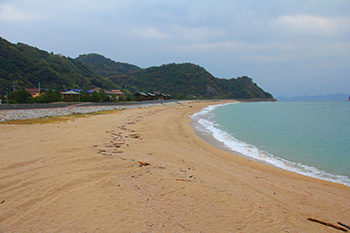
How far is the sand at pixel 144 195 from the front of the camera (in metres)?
→ 2.97

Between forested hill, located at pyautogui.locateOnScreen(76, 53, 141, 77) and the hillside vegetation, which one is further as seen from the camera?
forested hill, located at pyautogui.locateOnScreen(76, 53, 141, 77)

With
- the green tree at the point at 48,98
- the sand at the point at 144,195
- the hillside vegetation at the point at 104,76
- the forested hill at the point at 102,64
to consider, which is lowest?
the sand at the point at 144,195

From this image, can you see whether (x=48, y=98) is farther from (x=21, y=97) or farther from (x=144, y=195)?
(x=144, y=195)

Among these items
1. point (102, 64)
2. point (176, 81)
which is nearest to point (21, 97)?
point (176, 81)

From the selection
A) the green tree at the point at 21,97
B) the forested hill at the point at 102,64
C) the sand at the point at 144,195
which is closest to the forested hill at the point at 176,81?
the forested hill at the point at 102,64

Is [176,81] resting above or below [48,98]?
above

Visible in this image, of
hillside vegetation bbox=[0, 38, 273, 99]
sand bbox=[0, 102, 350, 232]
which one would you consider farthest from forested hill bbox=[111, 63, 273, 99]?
sand bbox=[0, 102, 350, 232]

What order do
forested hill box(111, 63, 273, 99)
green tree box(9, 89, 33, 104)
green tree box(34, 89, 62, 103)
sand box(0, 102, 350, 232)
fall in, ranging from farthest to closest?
forested hill box(111, 63, 273, 99) < green tree box(34, 89, 62, 103) < green tree box(9, 89, 33, 104) < sand box(0, 102, 350, 232)

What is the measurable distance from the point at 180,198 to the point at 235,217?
37.2 inches

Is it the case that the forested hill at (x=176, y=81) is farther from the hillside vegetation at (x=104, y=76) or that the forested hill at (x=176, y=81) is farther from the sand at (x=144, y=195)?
the sand at (x=144, y=195)

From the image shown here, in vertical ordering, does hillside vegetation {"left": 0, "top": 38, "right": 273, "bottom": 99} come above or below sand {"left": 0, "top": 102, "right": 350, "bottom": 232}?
above

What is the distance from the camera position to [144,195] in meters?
3.72

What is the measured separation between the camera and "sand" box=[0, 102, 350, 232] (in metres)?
2.97

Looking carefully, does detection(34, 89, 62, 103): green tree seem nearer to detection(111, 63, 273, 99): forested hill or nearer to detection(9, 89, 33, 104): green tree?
detection(9, 89, 33, 104): green tree
